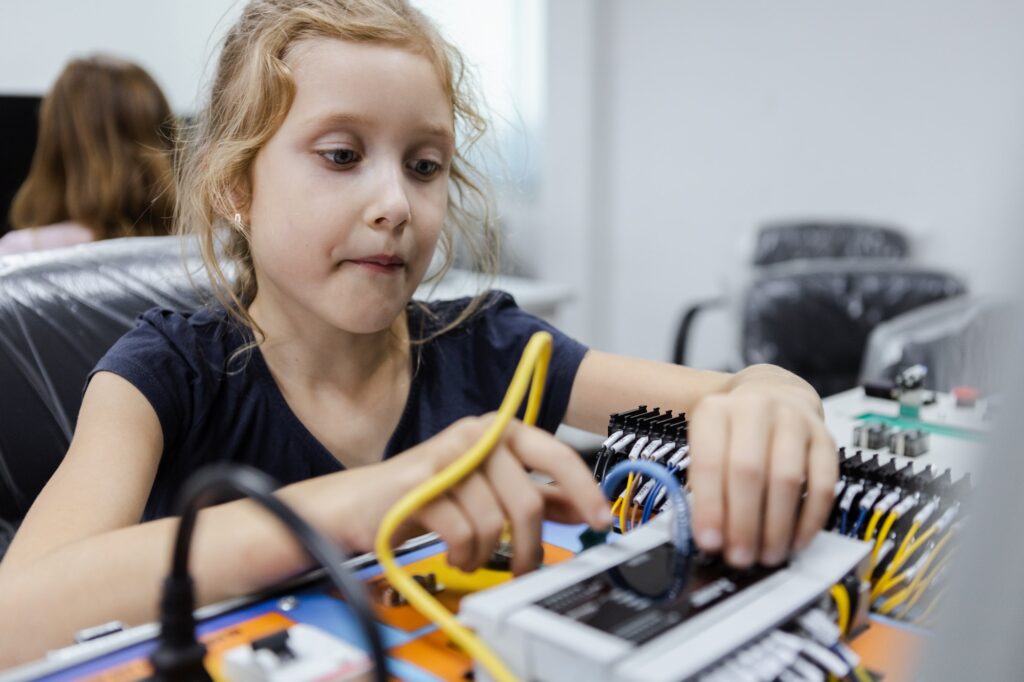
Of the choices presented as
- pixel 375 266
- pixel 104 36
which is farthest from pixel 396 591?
pixel 104 36

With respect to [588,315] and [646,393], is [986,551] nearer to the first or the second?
[646,393]

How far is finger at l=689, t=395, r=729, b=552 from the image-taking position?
1.59ft

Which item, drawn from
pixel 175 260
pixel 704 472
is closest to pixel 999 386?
pixel 704 472

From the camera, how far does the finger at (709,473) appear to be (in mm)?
486

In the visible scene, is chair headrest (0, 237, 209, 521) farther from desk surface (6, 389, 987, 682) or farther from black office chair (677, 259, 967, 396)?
black office chair (677, 259, 967, 396)

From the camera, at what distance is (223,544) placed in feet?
1.77

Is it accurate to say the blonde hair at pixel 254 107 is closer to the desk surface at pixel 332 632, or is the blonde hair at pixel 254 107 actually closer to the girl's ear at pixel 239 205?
the girl's ear at pixel 239 205

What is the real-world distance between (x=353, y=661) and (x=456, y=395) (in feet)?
1.91

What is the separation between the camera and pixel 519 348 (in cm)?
105

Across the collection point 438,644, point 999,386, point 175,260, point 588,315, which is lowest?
point 588,315

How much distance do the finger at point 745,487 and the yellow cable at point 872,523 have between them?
0.34ft

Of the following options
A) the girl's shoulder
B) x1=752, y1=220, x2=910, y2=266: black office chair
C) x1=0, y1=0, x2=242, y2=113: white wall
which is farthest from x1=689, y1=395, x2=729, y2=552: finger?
x1=752, y1=220, x2=910, y2=266: black office chair

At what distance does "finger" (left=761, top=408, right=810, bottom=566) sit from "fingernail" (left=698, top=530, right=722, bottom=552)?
0.09 feet

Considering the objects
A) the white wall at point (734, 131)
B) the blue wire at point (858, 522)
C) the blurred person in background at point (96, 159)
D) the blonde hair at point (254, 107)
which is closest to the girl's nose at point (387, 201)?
the blonde hair at point (254, 107)
